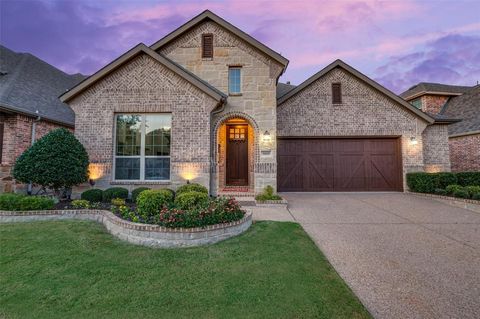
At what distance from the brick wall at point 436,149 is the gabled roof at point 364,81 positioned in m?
0.82

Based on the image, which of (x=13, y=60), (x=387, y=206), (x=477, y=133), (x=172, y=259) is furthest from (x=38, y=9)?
(x=477, y=133)

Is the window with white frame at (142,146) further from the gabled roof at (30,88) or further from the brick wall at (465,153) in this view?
the brick wall at (465,153)

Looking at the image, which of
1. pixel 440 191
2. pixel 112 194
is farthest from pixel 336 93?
pixel 112 194

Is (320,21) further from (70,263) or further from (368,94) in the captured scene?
(70,263)

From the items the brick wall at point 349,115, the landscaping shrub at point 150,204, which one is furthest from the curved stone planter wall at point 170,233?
the brick wall at point 349,115

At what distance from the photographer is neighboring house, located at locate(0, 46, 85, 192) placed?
28.2 ft

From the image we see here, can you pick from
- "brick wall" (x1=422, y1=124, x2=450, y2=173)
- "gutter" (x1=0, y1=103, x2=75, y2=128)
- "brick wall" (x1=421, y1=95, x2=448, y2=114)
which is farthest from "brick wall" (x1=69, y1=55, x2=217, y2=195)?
"brick wall" (x1=421, y1=95, x2=448, y2=114)

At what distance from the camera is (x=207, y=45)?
32.3 feet

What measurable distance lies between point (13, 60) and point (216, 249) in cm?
1502

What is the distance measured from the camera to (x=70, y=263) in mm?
3625

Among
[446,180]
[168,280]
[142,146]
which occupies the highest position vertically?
[142,146]

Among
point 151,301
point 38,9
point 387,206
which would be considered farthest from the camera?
point 38,9

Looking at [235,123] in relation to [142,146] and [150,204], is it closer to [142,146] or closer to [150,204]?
[142,146]

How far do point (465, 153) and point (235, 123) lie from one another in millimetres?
14726
